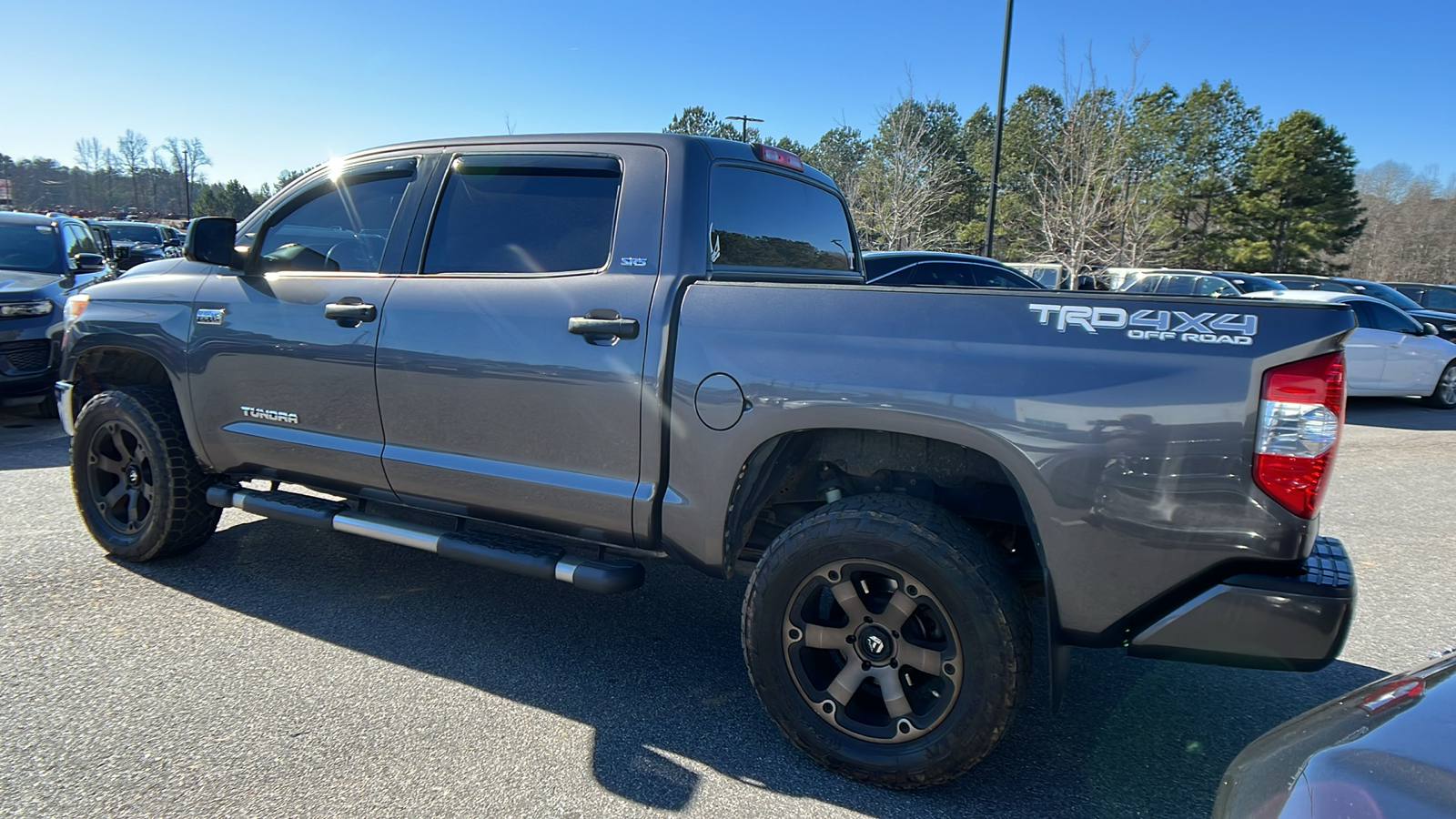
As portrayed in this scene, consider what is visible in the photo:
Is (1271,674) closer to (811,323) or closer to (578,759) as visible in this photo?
(811,323)

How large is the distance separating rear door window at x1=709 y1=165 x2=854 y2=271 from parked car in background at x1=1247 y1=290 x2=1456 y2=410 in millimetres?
9395

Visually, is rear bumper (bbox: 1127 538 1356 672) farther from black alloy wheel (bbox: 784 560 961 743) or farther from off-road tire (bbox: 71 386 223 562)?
off-road tire (bbox: 71 386 223 562)

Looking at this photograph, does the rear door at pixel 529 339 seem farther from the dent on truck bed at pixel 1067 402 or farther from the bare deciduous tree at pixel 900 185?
the bare deciduous tree at pixel 900 185

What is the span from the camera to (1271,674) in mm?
→ 3469

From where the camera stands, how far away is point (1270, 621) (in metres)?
2.09

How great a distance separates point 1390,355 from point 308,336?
1278cm

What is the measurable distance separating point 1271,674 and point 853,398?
7.98 feet

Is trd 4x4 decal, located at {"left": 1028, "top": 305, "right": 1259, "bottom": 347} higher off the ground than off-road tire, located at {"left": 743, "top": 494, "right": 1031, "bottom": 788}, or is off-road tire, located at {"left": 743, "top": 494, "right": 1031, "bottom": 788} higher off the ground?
trd 4x4 decal, located at {"left": 1028, "top": 305, "right": 1259, "bottom": 347}

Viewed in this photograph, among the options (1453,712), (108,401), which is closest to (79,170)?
(108,401)

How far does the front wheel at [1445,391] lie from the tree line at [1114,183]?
340 inches

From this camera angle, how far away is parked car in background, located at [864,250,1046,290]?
32.2ft

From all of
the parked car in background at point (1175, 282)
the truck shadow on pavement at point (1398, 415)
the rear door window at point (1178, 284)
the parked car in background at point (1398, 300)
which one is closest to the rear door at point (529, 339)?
the truck shadow on pavement at point (1398, 415)

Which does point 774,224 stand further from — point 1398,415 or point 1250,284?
point 1250,284

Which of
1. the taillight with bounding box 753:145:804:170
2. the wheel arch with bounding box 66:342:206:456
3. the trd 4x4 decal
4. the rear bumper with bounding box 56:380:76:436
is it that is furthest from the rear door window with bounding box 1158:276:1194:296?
the rear bumper with bounding box 56:380:76:436
